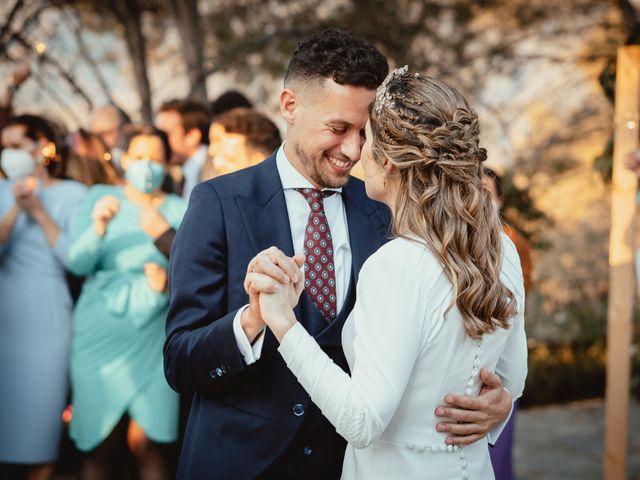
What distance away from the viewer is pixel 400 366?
1709mm

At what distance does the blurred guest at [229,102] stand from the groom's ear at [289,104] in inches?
100

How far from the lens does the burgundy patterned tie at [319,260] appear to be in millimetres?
2189

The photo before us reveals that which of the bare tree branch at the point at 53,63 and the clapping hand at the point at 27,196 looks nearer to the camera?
the clapping hand at the point at 27,196

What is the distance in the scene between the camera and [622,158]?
3891 mm

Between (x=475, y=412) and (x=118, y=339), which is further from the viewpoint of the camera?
(x=118, y=339)

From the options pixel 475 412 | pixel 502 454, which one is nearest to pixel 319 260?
pixel 475 412

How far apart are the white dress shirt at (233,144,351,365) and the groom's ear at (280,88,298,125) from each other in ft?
0.36

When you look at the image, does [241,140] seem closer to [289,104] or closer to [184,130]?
[184,130]

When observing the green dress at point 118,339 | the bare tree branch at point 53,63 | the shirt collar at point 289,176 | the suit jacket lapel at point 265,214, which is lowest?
the green dress at point 118,339

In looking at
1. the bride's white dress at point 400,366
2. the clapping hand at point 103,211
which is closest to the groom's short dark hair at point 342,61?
the bride's white dress at point 400,366

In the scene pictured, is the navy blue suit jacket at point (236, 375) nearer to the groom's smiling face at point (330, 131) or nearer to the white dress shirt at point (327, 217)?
the white dress shirt at point (327, 217)

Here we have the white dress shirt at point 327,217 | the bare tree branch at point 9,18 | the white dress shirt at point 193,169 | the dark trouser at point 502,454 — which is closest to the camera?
the white dress shirt at point 327,217

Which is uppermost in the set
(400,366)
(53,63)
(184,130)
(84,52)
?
(84,52)

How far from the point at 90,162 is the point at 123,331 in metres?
1.12
